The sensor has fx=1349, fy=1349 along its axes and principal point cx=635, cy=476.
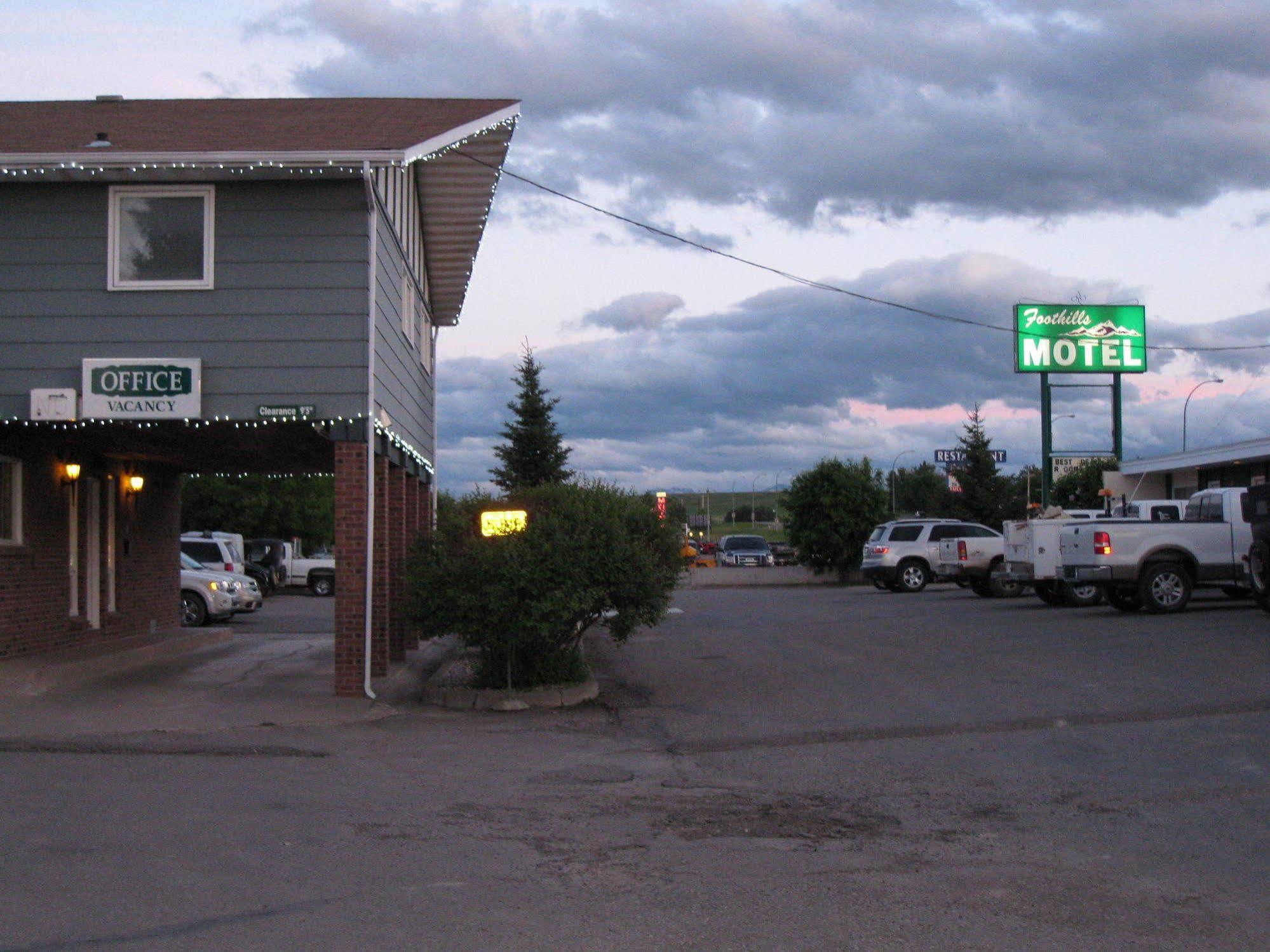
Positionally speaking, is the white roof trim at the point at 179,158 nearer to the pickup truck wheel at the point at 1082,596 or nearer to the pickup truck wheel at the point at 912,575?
the pickup truck wheel at the point at 1082,596

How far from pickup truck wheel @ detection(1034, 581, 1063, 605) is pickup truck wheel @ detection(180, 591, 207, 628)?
51.3 ft

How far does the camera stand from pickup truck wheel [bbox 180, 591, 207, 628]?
2570 cm

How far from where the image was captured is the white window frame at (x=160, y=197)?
13102 mm

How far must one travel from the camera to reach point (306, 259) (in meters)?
13.2

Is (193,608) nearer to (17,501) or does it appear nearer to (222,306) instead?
(17,501)

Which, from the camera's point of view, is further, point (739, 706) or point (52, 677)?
point (52, 677)

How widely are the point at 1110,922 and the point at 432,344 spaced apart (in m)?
17.9

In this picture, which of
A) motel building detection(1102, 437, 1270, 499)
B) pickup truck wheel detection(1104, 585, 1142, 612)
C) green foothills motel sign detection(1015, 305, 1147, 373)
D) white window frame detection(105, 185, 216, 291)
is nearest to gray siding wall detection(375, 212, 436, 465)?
white window frame detection(105, 185, 216, 291)

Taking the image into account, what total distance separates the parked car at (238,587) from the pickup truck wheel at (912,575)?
15.4m

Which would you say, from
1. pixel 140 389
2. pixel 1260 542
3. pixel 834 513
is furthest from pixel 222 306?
pixel 834 513

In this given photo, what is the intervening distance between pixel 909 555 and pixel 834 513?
1118 cm

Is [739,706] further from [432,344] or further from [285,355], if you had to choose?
[432,344]

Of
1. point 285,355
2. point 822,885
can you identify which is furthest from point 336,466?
point 822,885

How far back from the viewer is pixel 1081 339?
43.8 meters
